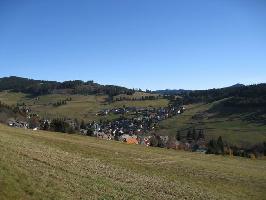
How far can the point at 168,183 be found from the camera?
38.1 m

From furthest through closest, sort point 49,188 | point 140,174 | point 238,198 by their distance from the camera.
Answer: point 140,174 → point 238,198 → point 49,188

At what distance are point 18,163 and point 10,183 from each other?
683 cm

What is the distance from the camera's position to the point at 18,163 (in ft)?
105

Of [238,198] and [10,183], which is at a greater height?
[10,183]

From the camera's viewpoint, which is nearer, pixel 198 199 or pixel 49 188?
pixel 49 188

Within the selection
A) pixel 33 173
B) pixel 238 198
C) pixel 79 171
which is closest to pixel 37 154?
pixel 79 171

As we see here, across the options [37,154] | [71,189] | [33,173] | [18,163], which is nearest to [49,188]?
[71,189]

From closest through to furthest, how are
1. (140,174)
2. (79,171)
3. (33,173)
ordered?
(33,173), (79,171), (140,174)

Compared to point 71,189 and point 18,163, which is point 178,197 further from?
point 18,163

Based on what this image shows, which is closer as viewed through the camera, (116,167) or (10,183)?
(10,183)

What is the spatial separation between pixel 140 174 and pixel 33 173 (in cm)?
1339

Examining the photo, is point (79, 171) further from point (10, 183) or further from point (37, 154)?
point (10, 183)

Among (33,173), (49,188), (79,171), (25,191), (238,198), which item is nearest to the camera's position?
(25,191)

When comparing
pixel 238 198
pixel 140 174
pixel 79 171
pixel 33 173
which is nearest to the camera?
pixel 33 173
